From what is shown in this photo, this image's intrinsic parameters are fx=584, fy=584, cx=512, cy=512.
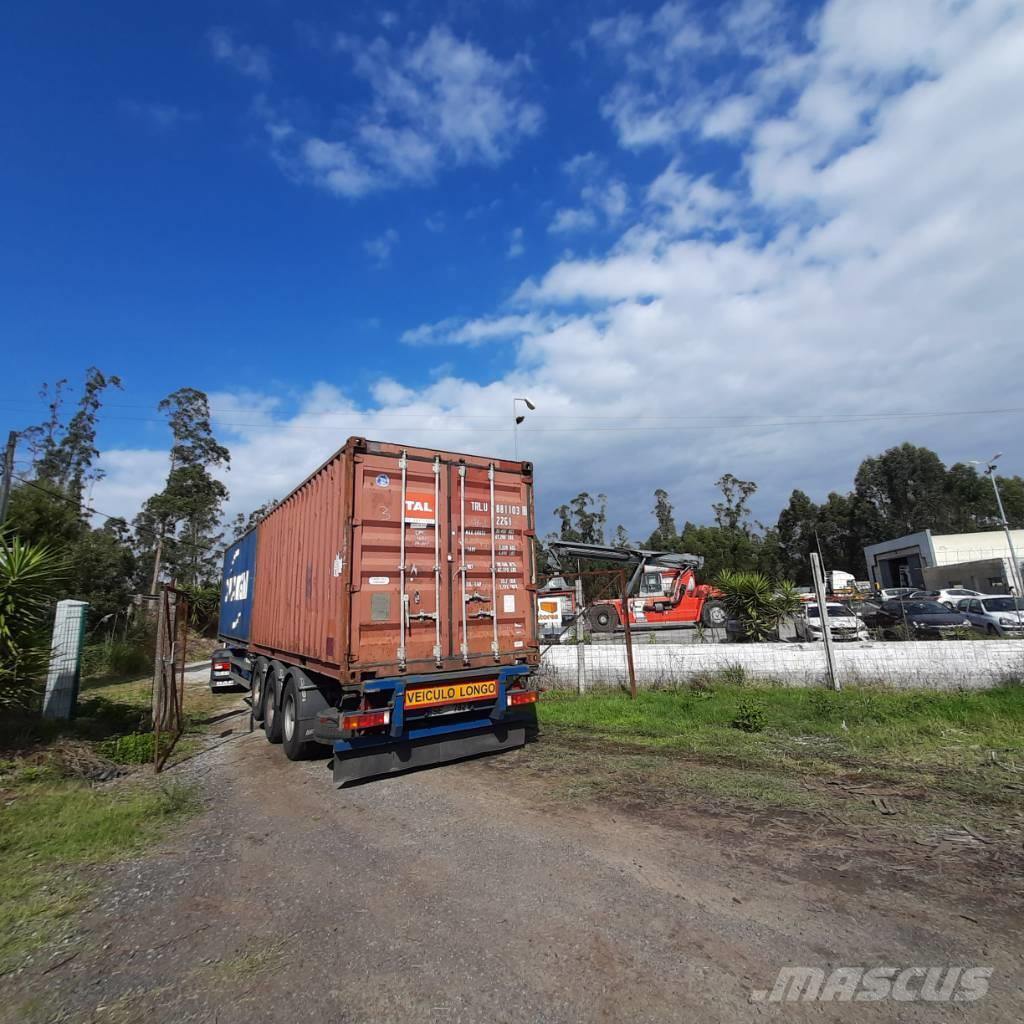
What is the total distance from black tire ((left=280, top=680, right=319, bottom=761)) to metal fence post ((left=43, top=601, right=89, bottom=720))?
4.09 meters

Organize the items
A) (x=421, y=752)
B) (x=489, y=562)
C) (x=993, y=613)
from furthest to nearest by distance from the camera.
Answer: (x=993, y=613), (x=489, y=562), (x=421, y=752)

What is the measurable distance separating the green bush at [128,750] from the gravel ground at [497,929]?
136 inches

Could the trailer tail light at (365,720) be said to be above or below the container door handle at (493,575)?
below

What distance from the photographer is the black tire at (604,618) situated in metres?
18.7

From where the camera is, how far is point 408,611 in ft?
21.3

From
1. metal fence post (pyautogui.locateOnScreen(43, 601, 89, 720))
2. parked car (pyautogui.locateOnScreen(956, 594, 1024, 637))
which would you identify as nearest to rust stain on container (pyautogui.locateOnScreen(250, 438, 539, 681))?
metal fence post (pyautogui.locateOnScreen(43, 601, 89, 720))

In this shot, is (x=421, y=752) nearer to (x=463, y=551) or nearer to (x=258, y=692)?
(x=463, y=551)

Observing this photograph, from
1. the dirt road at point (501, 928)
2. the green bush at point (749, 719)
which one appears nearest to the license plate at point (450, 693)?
the dirt road at point (501, 928)

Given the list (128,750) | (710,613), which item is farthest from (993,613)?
(128,750)

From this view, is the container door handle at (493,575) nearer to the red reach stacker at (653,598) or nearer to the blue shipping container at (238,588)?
the blue shipping container at (238,588)

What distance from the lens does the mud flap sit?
6.15 m

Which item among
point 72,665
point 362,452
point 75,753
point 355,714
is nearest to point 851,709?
point 355,714

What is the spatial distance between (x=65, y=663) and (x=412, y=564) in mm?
7512

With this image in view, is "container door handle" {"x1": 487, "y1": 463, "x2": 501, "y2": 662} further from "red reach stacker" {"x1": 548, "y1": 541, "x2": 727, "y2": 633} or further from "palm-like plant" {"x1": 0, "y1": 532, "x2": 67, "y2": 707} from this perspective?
"red reach stacker" {"x1": 548, "y1": 541, "x2": 727, "y2": 633}
